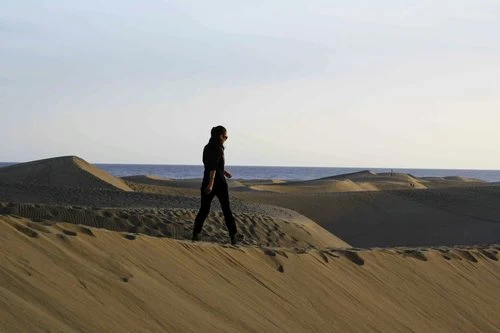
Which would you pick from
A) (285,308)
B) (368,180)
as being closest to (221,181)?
(285,308)

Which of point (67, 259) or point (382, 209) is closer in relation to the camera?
point (67, 259)

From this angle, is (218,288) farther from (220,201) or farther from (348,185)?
(348,185)

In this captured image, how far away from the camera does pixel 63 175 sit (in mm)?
28500

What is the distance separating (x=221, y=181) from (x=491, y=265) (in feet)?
12.9

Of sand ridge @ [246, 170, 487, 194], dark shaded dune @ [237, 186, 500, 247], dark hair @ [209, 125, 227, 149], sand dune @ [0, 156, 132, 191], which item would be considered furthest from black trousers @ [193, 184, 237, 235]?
sand ridge @ [246, 170, 487, 194]

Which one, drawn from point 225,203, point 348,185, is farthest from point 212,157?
point 348,185

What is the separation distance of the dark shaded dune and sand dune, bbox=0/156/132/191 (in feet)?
16.3

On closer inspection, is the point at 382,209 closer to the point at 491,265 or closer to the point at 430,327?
the point at 491,265

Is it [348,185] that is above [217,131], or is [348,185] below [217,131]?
below

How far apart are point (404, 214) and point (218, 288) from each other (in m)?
21.1

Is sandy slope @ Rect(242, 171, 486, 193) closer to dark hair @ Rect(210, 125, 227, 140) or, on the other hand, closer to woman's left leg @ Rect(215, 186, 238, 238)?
woman's left leg @ Rect(215, 186, 238, 238)

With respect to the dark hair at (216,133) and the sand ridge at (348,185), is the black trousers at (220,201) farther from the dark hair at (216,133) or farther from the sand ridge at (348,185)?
the sand ridge at (348,185)

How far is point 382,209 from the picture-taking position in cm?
2825

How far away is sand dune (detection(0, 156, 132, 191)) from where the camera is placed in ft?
90.3
